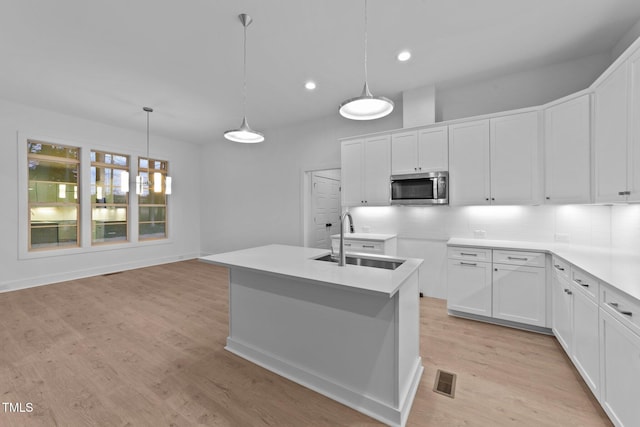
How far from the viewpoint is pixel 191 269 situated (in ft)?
18.6

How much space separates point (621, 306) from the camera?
4.79 ft

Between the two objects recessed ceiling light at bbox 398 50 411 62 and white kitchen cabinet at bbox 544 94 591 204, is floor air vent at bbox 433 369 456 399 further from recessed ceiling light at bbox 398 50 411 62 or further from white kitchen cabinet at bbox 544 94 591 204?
recessed ceiling light at bbox 398 50 411 62

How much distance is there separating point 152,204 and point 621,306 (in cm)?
773

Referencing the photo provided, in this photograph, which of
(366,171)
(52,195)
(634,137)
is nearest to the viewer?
(634,137)

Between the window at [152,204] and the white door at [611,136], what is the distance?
7200mm

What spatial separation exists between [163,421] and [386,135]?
12.9 feet

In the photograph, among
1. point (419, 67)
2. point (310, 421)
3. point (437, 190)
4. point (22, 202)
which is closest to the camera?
point (310, 421)

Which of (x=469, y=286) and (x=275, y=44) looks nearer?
(x=275, y=44)

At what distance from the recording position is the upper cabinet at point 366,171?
3.92 m

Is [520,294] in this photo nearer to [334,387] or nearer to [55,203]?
[334,387]

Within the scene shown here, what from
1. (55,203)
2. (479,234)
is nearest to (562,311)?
(479,234)

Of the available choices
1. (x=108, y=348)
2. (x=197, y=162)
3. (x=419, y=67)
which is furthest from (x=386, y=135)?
(x=197, y=162)

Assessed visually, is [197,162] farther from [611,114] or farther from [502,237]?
[611,114]

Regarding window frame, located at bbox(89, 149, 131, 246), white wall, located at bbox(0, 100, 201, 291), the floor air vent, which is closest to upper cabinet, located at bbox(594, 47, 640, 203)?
the floor air vent
